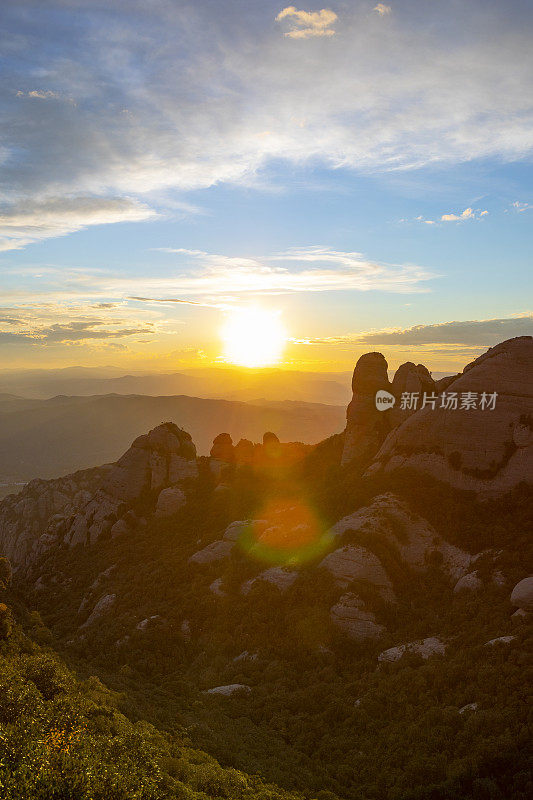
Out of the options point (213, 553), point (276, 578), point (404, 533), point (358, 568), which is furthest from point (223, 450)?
point (358, 568)

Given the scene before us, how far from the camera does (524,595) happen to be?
123ft

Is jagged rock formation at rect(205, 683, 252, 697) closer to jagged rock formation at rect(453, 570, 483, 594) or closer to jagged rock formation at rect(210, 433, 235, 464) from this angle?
jagged rock formation at rect(453, 570, 483, 594)

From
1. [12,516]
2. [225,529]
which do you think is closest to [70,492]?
[12,516]

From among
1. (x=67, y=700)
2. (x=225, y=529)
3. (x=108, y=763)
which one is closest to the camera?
(x=108, y=763)

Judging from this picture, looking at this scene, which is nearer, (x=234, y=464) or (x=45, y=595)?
(x=45, y=595)

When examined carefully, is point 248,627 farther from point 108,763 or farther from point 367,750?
point 108,763

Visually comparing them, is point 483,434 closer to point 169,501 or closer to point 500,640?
point 500,640

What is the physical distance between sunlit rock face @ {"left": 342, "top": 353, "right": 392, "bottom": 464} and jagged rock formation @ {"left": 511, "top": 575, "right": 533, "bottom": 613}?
1201 inches

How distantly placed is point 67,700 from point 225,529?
40285 millimetres

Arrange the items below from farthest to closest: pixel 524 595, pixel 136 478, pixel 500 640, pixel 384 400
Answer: pixel 136 478, pixel 384 400, pixel 524 595, pixel 500 640

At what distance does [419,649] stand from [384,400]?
38.7 m

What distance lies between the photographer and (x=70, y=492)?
12175 centimetres

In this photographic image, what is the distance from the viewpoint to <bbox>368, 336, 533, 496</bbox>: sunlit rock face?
52.7 metres

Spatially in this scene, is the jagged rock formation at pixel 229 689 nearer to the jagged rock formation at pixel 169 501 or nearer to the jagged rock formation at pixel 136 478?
the jagged rock formation at pixel 169 501
